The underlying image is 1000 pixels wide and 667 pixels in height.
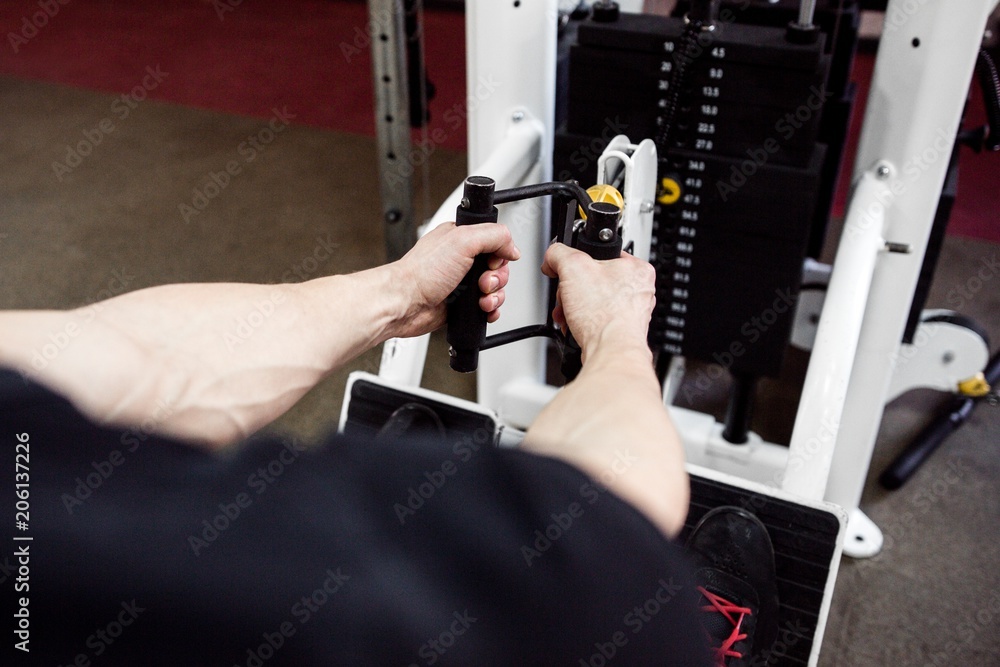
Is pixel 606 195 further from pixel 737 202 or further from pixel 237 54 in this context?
pixel 237 54

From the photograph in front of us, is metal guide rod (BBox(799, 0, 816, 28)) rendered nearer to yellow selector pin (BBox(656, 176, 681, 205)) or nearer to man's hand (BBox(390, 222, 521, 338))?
yellow selector pin (BBox(656, 176, 681, 205))

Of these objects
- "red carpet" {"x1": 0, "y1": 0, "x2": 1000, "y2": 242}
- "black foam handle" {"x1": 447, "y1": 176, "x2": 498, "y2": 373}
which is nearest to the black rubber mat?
"black foam handle" {"x1": 447, "y1": 176, "x2": 498, "y2": 373}

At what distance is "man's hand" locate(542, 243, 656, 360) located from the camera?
0.82m

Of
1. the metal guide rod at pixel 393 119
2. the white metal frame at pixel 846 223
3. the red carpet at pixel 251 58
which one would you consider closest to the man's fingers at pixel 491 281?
the white metal frame at pixel 846 223

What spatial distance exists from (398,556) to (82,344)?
40 cm

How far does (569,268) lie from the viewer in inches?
35.0

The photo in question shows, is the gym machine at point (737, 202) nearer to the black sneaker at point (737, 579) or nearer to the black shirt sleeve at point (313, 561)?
the black sneaker at point (737, 579)

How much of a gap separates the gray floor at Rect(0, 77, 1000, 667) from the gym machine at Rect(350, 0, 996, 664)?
22 cm

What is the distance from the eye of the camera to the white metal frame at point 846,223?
1.17 meters

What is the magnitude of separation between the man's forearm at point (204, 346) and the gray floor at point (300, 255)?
0.97 m

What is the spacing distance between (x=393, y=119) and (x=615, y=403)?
1570 millimetres

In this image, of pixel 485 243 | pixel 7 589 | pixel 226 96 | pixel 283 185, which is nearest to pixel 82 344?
pixel 7 589

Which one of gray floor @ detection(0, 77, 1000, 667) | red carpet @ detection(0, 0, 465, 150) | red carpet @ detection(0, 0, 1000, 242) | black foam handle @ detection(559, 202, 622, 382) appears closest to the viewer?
black foam handle @ detection(559, 202, 622, 382)

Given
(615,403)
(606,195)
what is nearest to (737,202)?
(606,195)
